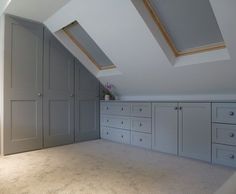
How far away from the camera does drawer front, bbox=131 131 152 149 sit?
340 centimetres

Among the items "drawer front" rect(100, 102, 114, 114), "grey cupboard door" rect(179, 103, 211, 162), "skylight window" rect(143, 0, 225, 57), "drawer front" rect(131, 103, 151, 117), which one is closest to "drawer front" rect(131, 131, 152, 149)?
"drawer front" rect(131, 103, 151, 117)

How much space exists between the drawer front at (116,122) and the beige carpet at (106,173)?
64cm

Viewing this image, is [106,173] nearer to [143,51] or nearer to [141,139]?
[141,139]

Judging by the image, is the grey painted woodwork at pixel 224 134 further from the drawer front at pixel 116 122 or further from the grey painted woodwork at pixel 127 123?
the drawer front at pixel 116 122

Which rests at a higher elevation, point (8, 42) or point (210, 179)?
point (8, 42)

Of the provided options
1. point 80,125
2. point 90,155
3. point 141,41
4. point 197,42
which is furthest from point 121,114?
point 197,42

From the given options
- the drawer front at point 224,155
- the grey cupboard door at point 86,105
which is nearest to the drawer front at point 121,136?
the grey cupboard door at point 86,105

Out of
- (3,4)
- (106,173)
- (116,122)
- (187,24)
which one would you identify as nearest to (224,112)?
(187,24)

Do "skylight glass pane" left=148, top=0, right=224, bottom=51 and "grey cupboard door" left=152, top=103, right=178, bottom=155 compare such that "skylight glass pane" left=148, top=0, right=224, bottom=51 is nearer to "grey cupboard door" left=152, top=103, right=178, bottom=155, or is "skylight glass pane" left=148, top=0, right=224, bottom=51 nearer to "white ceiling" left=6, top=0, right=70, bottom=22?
"grey cupboard door" left=152, top=103, right=178, bottom=155

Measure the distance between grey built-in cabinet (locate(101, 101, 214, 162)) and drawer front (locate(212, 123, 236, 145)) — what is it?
0.25 feet

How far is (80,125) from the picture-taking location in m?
4.03

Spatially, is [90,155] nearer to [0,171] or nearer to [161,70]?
[0,171]

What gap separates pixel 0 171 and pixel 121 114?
216cm

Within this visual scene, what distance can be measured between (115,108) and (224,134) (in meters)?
2.03
